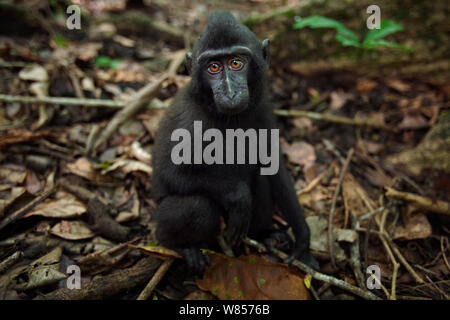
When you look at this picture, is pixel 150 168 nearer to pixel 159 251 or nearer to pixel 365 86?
pixel 159 251

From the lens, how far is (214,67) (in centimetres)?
332

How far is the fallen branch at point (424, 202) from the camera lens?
3920 mm

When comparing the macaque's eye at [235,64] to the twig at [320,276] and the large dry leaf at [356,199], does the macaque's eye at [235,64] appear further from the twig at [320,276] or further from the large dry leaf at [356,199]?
the large dry leaf at [356,199]

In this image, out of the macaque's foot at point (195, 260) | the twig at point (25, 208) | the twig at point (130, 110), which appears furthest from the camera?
the twig at point (130, 110)

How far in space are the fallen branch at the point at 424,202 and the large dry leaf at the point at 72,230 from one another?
3607 mm

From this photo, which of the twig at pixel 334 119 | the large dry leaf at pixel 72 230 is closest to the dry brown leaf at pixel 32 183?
the large dry leaf at pixel 72 230

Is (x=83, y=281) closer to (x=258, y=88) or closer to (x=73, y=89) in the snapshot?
(x=258, y=88)

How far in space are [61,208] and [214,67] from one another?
239 cm

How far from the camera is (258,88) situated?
3504 millimetres

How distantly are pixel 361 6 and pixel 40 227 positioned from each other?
231 inches

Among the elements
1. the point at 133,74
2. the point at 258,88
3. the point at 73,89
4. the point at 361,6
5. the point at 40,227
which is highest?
the point at 361,6

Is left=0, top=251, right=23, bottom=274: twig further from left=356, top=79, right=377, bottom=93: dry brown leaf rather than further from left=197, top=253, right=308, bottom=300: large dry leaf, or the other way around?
left=356, top=79, right=377, bottom=93: dry brown leaf

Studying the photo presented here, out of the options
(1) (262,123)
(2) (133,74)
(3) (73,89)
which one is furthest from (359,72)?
(3) (73,89)

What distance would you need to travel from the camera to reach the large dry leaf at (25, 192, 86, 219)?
3628mm
